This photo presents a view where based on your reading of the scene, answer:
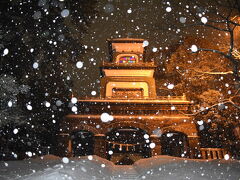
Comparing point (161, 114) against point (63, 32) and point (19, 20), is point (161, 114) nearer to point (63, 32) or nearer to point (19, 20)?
point (63, 32)

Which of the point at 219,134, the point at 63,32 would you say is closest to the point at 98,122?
the point at 63,32

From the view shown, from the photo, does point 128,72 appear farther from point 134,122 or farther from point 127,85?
point 134,122

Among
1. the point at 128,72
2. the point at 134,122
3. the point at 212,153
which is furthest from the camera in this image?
the point at 128,72

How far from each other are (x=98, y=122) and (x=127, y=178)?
790 cm

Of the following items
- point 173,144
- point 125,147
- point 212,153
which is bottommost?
point 212,153

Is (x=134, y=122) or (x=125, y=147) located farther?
(x=125, y=147)

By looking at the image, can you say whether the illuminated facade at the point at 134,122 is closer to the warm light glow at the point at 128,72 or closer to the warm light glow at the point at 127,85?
the warm light glow at the point at 127,85

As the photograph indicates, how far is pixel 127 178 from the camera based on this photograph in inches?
171

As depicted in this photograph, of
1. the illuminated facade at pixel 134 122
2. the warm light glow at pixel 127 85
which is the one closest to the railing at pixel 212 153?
the illuminated facade at pixel 134 122

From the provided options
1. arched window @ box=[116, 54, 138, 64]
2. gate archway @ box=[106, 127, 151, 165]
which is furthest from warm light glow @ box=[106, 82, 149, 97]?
gate archway @ box=[106, 127, 151, 165]

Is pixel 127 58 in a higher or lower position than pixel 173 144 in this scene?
higher

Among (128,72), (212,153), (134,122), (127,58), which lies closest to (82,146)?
(134,122)

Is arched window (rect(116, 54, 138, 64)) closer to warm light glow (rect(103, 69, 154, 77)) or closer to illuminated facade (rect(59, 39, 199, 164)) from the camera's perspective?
warm light glow (rect(103, 69, 154, 77))

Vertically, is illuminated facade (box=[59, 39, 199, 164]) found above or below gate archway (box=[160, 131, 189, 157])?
above
